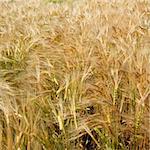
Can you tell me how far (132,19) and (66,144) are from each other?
838 mm

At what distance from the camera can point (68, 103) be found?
46.1 inches

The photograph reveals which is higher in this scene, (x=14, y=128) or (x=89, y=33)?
(x=89, y=33)

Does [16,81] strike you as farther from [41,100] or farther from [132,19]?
[132,19]

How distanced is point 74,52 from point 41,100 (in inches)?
8.7

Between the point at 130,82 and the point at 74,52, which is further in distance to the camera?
the point at 74,52

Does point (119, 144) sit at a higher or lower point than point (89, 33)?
lower

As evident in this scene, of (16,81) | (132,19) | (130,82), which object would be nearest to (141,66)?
(130,82)

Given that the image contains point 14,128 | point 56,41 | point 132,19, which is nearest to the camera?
point 14,128

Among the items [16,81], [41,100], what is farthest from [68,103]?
[16,81]

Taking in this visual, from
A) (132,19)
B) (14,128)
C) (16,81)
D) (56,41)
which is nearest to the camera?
(14,128)

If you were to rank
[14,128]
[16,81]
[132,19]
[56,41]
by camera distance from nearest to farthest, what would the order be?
1. [14,128]
2. [16,81]
3. [56,41]
4. [132,19]

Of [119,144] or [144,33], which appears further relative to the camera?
[144,33]

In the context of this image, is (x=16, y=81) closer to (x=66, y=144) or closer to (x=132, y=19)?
(x=66, y=144)

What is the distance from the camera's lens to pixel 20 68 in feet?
4.33
